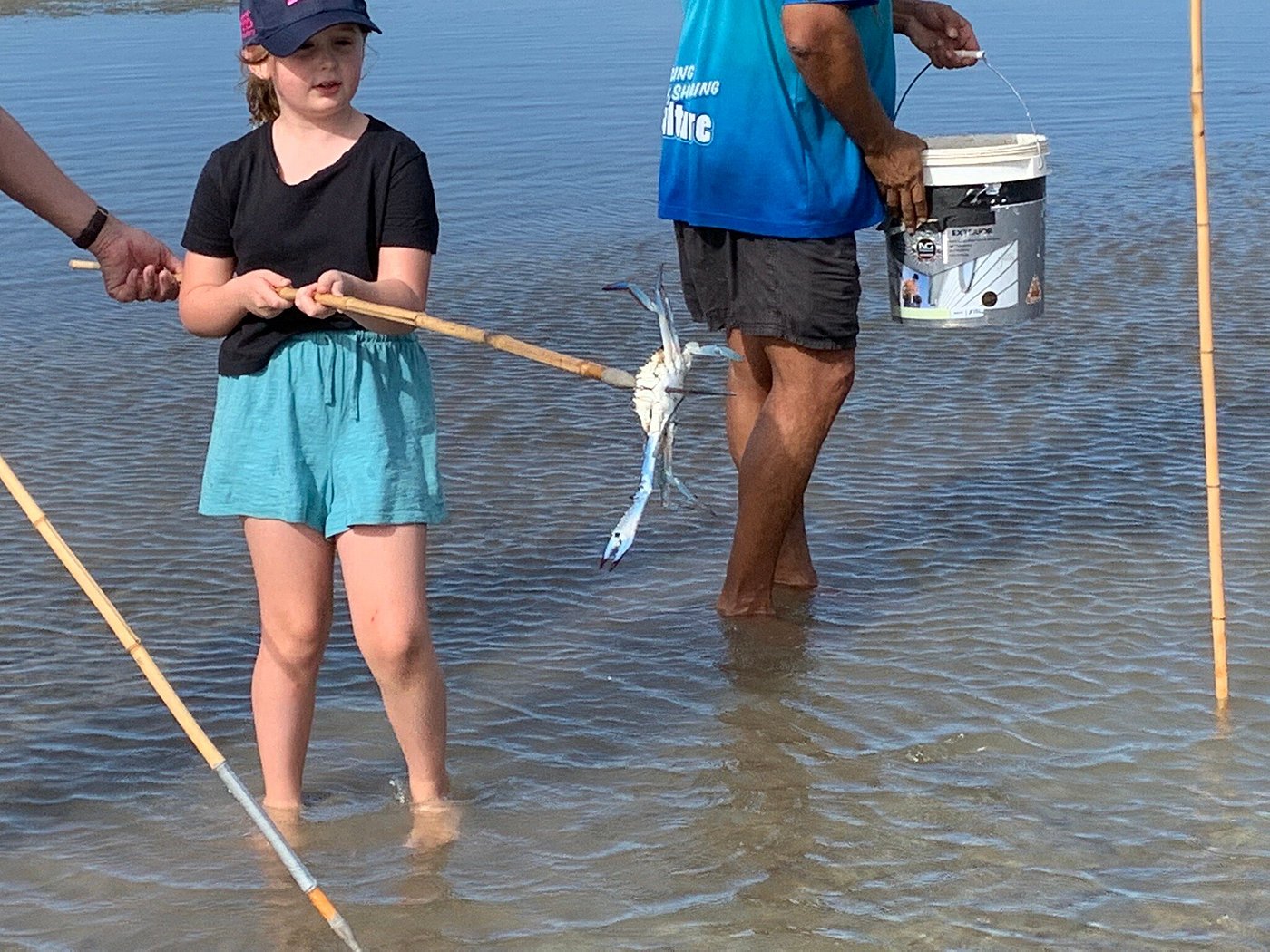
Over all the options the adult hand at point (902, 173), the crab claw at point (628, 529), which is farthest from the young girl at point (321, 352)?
the adult hand at point (902, 173)

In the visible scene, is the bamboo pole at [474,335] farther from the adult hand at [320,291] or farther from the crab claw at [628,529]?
the crab claw at [628,529]

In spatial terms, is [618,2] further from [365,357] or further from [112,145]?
[365,357]

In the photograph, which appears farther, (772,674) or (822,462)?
(822,462)

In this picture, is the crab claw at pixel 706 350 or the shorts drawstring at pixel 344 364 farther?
the shorts drawstring at pixel 344 364

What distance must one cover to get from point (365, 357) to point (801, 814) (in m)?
1.24

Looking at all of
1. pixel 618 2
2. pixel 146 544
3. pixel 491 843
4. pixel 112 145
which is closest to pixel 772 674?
pixel 491 843

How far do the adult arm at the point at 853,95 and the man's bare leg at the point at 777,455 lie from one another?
42 cm

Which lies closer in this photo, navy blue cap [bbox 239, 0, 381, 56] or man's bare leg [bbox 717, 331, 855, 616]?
navy blue cap [bbox 239, 0, 381, 56]

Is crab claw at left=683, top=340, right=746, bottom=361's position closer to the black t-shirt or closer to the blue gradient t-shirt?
the black t-shirt

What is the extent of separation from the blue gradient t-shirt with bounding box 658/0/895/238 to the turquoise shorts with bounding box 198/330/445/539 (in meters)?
1.28

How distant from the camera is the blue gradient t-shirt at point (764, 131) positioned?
14.6 feet

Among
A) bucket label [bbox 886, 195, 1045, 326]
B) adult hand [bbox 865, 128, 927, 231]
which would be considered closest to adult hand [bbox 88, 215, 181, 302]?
adult hand [bbox 865, 128, 927, 231]

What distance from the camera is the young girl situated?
341 cm

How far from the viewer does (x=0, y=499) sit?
5.72m
